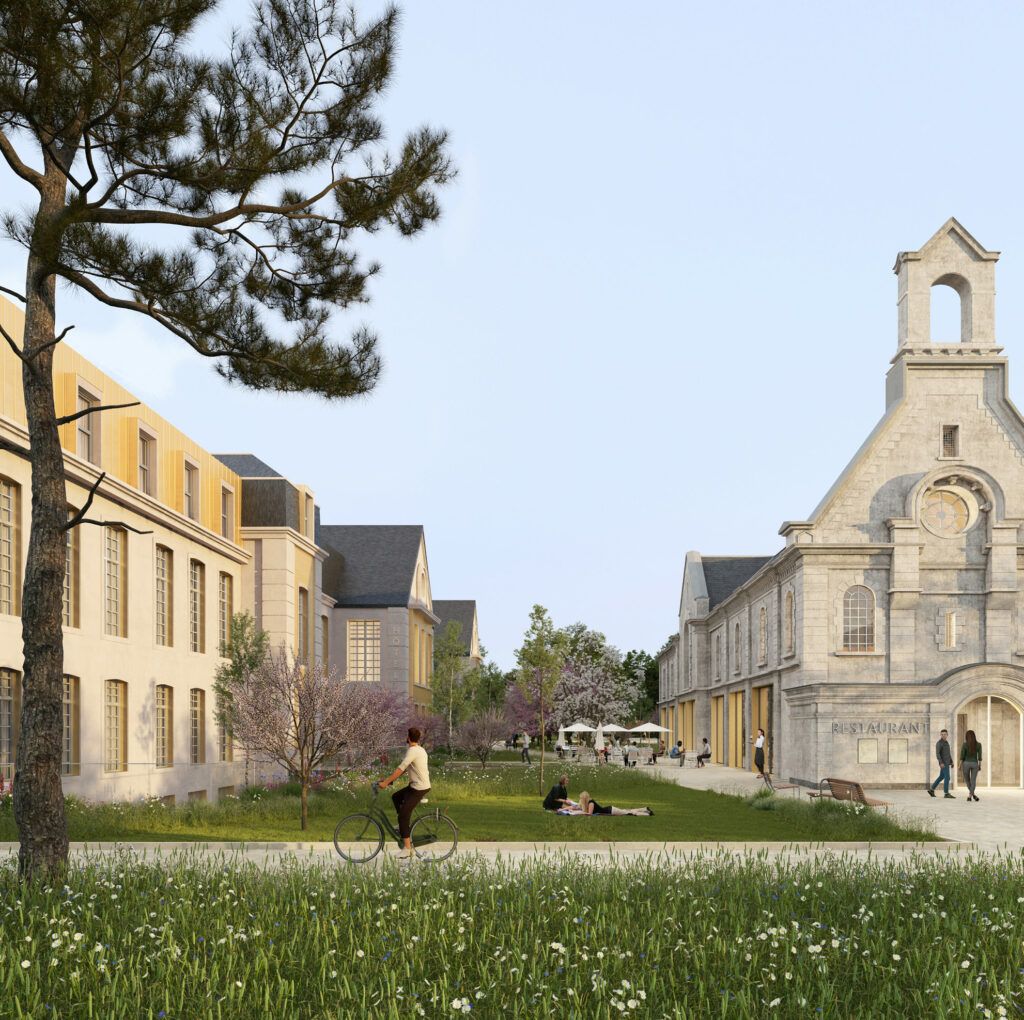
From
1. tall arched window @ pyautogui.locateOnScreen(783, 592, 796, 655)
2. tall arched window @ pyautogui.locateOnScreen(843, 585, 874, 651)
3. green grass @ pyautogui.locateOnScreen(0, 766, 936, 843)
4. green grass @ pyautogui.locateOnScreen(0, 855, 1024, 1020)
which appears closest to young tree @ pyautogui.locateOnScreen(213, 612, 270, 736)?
green grass @ pyautogui.locateOnScreen(0, 766, 936, 843)

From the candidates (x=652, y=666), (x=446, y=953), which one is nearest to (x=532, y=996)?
(x=446, y=953)

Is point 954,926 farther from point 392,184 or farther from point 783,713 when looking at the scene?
point 783,713

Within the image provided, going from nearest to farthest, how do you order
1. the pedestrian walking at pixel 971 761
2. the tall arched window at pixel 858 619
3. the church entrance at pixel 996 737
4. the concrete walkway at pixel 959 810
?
the concrete walkway at pixel 959 810
the pedestrian walking at pixel 971 761
the church entrance at pixel 996 737
the tall arched window at pixel 858 619

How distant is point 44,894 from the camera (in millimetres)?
10680

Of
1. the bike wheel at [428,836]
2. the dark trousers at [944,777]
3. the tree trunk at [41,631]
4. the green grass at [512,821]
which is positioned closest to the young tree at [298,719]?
the green grass at [512,821]

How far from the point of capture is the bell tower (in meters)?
39.2

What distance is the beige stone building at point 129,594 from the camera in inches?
948

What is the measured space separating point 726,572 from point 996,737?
95.0 feet

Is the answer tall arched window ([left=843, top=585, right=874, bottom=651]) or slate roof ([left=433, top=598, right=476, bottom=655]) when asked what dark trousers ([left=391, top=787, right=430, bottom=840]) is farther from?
slate roof ([left=433, top=598, right=476, bottom=655])

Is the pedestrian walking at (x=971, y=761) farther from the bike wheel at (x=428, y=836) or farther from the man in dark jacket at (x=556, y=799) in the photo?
the bike wheel at (x=428, y=836)

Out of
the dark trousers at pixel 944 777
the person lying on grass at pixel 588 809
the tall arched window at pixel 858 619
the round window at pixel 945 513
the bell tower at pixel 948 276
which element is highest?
the bell tower at pixel 948 276

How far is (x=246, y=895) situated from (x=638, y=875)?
356 cm

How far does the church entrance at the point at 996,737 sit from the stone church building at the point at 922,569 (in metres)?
0.04

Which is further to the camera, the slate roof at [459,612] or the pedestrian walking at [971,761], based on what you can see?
the slate roof at [459,612]
